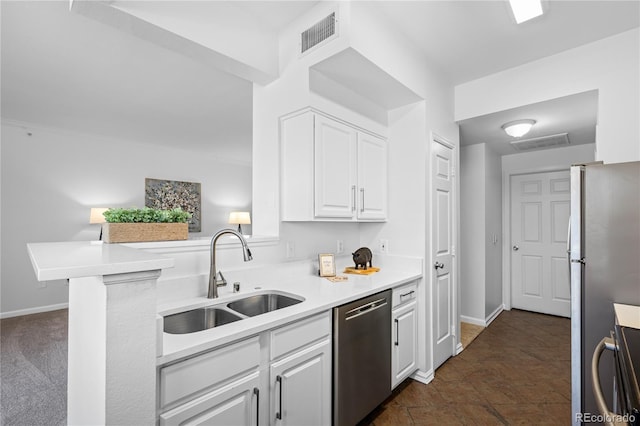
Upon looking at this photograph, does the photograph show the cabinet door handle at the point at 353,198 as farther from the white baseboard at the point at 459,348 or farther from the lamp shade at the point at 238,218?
the lamp shade at the point at 238,218

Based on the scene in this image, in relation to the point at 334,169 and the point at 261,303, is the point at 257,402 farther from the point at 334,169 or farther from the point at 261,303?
the point at 334,169

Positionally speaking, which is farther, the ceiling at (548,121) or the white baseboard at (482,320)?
the white baseboard at (482,320)

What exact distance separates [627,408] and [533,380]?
232cm

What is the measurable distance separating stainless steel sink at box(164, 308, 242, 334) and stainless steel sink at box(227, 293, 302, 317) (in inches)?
4.1

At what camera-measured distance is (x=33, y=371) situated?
8.91 feet

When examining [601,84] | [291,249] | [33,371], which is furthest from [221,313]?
[601,84]

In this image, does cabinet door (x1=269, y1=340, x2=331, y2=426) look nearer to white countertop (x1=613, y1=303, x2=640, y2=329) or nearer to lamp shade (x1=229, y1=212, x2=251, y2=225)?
white countertop (x1=613, y1=303, x2=640, y2=329)

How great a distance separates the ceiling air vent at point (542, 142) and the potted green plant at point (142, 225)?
12.9 feet

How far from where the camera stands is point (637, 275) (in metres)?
1.51

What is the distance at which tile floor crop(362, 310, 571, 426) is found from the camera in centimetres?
205

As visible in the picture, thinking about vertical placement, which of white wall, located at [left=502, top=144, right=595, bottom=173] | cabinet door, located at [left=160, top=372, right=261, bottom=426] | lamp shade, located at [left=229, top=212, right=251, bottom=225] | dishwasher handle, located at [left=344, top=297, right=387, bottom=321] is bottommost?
cabinet door, located at [left=160, top=372, right=261, bottom=426]

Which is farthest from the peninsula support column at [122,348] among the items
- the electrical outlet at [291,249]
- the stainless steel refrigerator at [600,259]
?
the stainless steel refrigerator at [600,259]

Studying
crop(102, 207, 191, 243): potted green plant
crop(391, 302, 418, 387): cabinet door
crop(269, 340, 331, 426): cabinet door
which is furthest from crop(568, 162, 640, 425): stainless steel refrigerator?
crop(102, 207, 191, 243): potted green plant

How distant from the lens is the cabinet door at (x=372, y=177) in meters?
2.48
